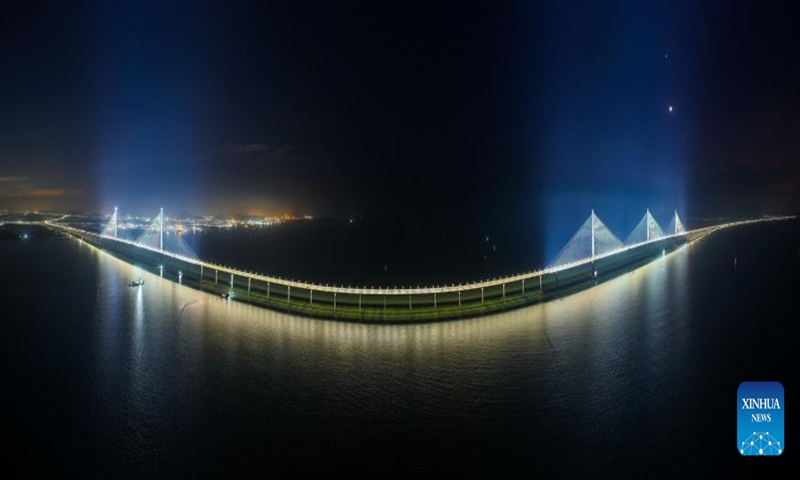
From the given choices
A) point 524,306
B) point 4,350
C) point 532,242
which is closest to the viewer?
point 4,350

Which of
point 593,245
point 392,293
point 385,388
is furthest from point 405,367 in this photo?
point 593,245

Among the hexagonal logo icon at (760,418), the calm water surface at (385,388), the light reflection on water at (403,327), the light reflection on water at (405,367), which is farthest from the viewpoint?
the light reflection on water at (403,327)

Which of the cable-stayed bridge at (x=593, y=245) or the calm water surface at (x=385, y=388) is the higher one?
the cable-stayed bridge at (x=593, y=245)

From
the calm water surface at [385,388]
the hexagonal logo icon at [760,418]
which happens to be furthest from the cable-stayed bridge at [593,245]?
the hexagonal logo icon at [760,418]

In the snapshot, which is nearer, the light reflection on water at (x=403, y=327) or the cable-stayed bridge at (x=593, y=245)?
the light reflection on water at (x=403, y=327)

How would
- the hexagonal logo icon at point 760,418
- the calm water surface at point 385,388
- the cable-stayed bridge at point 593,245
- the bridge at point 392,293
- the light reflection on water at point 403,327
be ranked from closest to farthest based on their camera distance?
the hexagonal logo icon at point 760,418 < the calm water surface at point 385,388 < the light reflection on water at point 403,327 < the bridge at point 392,293 < the cable-stayed bridge at point 593,245

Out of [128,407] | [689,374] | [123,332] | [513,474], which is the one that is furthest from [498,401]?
[123,332]

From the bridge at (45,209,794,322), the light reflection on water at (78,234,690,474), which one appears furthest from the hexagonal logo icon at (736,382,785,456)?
the bridge at (45,209,794,322)

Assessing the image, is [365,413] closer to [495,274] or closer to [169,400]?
[169,400]

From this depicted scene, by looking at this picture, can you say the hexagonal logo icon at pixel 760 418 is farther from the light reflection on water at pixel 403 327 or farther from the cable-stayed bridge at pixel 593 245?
the cable-stayed bridge at pixel 593 245
